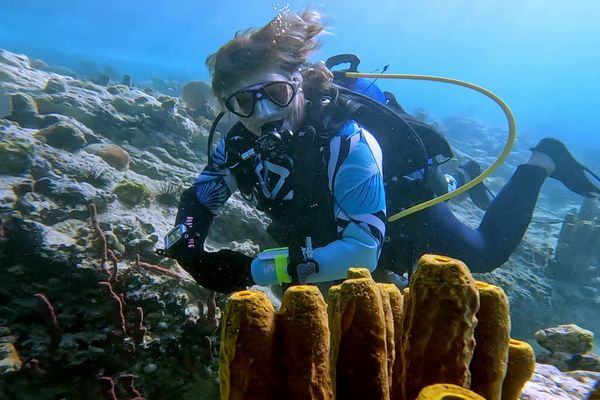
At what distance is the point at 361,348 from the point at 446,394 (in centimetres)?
35

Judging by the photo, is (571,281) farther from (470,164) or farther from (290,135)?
(290,135)

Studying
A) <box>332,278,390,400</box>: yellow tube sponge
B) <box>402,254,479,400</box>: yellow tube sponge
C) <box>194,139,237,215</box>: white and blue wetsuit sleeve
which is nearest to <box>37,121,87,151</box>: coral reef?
<box>194,139,237,215</box>: white and blue wetsuit sleeve

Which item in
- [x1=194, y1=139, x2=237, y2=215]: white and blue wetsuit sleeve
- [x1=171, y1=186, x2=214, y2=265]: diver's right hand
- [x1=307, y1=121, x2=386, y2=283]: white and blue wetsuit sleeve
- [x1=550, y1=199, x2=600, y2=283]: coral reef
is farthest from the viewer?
[x1=550, y1=199, x2=600, y2=283]: coral reef

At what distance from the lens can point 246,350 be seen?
1.10 m

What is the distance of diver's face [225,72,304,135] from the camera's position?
312 centimetres

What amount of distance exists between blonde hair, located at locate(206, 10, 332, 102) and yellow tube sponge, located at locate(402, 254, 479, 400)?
261 centimetres

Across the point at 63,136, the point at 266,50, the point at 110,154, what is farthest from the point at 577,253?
the point at 63,136

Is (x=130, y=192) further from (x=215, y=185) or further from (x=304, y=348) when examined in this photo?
(x=304, y=348)

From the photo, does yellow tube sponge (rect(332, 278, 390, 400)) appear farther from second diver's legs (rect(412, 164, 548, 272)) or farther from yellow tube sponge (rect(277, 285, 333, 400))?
second diver's legs (rect(412, 164, 548, 272))

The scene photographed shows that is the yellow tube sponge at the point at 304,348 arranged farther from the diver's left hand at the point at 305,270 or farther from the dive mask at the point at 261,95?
the dive mask at the point at 261,95

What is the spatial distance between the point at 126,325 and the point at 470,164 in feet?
22.0

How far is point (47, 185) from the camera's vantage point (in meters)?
3.83

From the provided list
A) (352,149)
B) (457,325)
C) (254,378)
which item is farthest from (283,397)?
(352,149)

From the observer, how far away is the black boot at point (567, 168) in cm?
594
